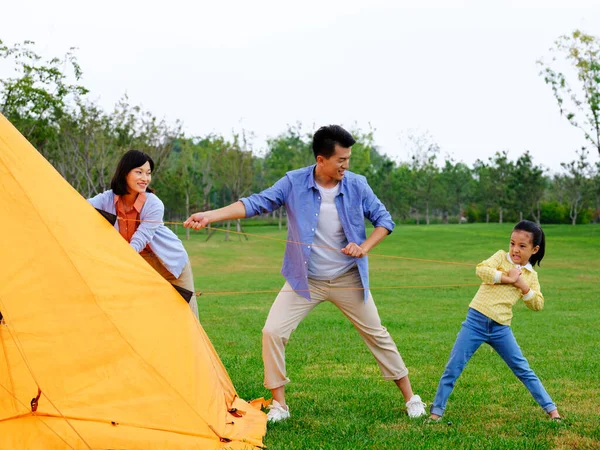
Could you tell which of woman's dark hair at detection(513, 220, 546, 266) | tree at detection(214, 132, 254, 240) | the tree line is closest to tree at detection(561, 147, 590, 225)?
the tree line

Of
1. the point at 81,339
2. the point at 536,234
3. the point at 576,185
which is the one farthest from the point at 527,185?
the point at 81,339

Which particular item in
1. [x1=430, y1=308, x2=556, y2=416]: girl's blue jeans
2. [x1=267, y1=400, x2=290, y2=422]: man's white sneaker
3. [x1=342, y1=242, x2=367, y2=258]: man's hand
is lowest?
[x1=267, y1=400, x2=290, y2=422]: man's white sneaker

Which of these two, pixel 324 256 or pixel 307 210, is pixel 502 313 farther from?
pixel 307 210

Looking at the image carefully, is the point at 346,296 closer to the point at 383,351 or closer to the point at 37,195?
the point at 383,351

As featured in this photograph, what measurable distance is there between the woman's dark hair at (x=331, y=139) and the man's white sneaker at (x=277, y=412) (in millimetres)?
1907

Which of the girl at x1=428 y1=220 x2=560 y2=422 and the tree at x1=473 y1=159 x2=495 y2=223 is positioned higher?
the tree at x1=473 y1=159 x2=495 y2=223

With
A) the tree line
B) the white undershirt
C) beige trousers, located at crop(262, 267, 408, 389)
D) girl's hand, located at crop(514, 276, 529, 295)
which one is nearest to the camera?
girl's hand, located at crop(514, 276, 529, 295)

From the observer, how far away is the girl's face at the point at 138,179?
5453 mm

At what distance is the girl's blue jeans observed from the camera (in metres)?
5.53

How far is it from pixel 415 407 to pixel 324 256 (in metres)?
1.35

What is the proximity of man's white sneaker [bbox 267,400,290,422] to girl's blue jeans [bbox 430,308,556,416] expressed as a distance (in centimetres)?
109

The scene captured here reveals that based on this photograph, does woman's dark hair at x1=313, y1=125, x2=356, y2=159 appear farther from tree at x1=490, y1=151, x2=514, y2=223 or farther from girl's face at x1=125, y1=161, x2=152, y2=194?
tree at x1=490, y1=151, x2=514, y2=223

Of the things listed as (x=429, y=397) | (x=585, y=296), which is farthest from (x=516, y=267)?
(x=585, y=296)

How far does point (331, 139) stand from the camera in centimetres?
560
